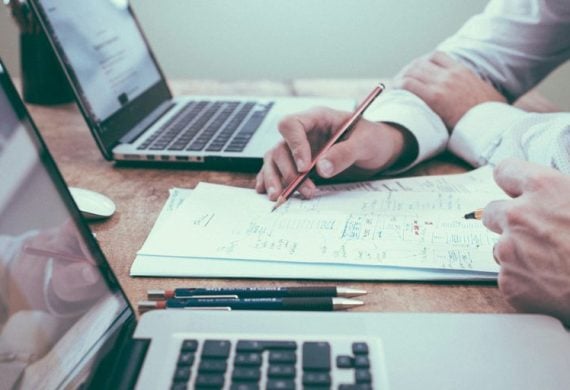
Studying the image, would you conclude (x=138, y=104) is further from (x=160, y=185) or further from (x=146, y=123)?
(x=160, y=185)

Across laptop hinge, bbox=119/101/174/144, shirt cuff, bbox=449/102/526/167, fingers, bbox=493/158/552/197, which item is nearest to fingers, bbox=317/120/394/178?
shirt cuff, bbox=449/102/526/167

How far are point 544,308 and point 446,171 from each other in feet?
1.24

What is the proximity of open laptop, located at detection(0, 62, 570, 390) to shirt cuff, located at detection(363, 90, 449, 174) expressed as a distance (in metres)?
0.42

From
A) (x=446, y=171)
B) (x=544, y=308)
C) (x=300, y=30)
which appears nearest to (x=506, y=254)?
(x=544, y=308)

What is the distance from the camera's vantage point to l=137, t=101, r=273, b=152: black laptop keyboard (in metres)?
0.86

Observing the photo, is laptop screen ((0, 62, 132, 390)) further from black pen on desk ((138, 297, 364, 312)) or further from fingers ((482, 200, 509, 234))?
fingers ((482, 200, 509, 234))

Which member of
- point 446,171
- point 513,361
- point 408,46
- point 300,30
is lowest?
point 408,46

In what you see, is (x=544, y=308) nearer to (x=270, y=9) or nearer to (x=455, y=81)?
(x=455, y=81)

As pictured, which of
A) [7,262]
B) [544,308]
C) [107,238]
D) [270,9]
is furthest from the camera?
[270,9]

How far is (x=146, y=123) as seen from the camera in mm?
952

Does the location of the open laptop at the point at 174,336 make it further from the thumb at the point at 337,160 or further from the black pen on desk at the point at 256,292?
the thumb at the point at 337,160

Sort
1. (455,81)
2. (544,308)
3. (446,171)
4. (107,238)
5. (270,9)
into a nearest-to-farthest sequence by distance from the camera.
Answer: (544,308)
(107,238)
(446,171)
(455,81)
(270,9)

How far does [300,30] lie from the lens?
7.10 feet

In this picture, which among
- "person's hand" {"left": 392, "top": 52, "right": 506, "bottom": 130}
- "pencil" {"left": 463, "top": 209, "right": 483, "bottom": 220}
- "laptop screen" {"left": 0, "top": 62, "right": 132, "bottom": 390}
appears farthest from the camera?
"person's hand" {"left": 392, "top": 52, "right": 506, "bottom": 130}
